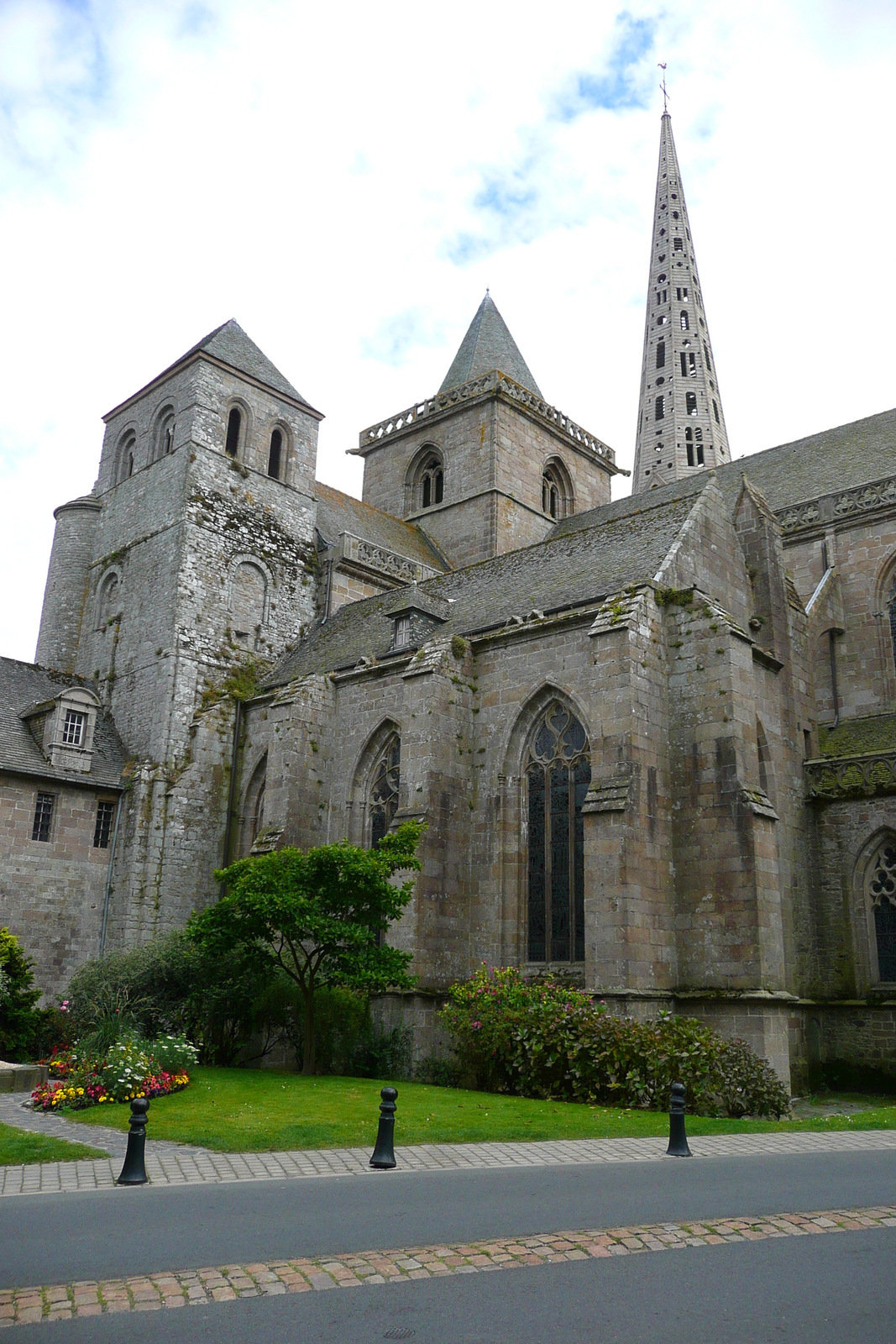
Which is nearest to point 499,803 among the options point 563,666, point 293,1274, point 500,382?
point 563,666

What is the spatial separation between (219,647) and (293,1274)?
2501 cm

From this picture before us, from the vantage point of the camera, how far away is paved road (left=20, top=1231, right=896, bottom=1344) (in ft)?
17.4

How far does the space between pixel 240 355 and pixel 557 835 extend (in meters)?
22.1

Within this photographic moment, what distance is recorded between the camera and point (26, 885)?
25219 millimetres

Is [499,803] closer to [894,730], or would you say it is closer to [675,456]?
[894,730]

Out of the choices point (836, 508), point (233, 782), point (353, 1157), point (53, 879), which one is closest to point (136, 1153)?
point (353, 1157)

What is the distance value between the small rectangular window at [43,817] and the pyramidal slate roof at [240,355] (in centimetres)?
1552

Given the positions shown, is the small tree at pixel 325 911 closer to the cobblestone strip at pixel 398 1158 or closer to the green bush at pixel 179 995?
the green bush at pixel 179 995

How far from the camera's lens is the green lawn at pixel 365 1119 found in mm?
12320

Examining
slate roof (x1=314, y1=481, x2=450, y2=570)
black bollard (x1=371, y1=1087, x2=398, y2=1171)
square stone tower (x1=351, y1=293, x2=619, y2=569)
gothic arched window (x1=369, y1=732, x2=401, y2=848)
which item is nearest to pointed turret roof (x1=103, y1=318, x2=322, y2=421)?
slate roof (x1=314, y1=481, x2=450, y2=570)

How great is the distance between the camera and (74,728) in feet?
90.8

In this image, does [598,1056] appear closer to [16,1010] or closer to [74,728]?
[16,1010]

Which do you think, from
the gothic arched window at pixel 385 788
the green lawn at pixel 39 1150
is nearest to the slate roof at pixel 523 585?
the gothic arched window at pixel 385 788

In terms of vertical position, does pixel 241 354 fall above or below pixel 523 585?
above
